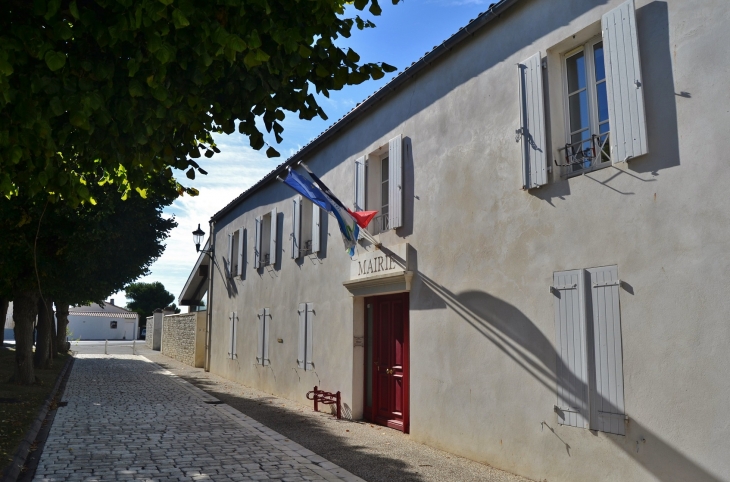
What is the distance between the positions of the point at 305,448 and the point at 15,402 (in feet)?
22.3

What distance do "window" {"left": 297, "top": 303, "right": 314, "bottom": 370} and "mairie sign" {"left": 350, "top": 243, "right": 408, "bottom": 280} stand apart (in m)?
2.27

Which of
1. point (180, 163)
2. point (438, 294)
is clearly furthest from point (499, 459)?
point (180, 163)

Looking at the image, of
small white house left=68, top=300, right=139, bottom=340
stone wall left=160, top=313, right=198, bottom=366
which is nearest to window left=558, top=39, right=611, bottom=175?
stone wall left=160, top=313, right=198, bottom=366

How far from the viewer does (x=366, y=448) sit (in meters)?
8.05

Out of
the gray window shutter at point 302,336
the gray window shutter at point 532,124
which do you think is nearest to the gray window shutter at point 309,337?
the gray window shutter at point 302,336

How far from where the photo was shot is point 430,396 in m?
8.37

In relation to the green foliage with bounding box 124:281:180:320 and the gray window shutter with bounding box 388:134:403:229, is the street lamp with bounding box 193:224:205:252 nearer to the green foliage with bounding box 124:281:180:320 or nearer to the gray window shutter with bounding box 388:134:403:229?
the gray window shutter with bounding box 388:134:403:229

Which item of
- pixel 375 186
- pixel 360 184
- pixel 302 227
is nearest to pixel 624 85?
pixel 375 186

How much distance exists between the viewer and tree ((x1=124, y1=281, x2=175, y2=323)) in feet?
217

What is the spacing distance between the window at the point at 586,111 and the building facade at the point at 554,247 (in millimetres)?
21

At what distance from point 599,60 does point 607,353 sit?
3.00m

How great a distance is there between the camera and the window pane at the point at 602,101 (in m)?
6.19

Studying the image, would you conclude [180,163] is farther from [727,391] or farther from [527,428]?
[727,391]

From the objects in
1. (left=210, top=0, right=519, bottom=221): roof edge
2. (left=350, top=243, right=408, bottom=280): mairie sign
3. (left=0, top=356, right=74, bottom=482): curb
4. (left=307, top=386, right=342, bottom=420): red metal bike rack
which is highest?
(left=210, top=0, right=519, bottom=221): roof edge
